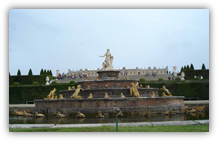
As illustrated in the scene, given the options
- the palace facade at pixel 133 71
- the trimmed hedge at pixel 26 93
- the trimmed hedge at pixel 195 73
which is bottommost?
the trimmed hedge at pixel 26 93

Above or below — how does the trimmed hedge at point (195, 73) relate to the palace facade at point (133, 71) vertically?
below

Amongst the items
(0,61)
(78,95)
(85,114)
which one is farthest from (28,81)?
(0,61)

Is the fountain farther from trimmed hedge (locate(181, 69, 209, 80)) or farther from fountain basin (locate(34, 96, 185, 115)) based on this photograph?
trimmed hedge (locate(181, 69, 209, 80))

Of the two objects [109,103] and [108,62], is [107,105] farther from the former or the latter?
[108,62]

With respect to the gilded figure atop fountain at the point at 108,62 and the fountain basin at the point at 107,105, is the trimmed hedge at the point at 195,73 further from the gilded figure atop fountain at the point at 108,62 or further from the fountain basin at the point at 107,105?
the fountain basin at the point at 107,105

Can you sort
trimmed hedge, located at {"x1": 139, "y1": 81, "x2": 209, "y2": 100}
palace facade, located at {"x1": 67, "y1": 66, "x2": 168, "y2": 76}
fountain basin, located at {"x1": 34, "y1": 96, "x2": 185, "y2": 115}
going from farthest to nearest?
palace facade, located at {"x1": 67, "y1": 66, "x2": 168, "y2": 76}
trimmed hedge, located at {"x1": 139, "y1": 81, "x2": 209, "y2": 100}
fountain basin, located at {"x1": 34, "y1": 96, "x2": 185, "y2": 115}

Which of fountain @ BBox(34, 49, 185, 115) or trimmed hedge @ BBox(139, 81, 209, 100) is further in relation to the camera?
trimmed hedge @ BBox(139, 81, 209, 100)

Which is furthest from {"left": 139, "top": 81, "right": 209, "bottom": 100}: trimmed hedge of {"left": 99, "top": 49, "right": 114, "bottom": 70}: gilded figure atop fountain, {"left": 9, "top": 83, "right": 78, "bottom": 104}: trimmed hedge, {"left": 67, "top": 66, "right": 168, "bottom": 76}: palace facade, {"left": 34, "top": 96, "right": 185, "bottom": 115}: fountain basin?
{"left": 67, "top": 66, "right": 168, "bottom": 76}: palace facade

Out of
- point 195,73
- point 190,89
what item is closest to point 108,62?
point 190,89

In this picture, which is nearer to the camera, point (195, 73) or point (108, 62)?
point (108, 62)

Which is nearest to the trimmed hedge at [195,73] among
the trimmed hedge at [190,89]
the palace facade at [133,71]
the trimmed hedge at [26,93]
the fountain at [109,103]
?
the trimmed hedge at [190,89]
